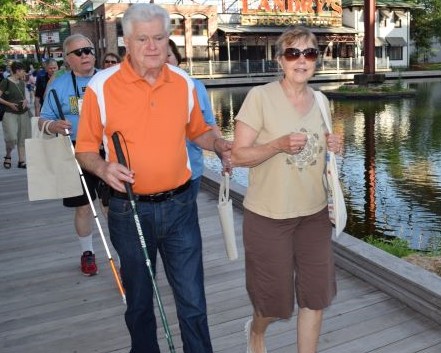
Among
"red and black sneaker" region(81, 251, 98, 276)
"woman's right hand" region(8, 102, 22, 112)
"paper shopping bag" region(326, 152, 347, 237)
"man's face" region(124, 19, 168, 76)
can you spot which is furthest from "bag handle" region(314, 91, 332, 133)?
"woman's right hand" region(8, 102, 22, 112)

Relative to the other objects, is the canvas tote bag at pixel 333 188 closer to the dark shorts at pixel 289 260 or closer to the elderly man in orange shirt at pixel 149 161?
the dark shorts at pixel 289 260

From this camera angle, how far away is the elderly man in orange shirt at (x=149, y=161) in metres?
2.63

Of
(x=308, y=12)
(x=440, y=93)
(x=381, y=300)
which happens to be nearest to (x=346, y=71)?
(x=308, y=12)

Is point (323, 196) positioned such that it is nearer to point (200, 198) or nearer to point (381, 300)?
point (381, 300)

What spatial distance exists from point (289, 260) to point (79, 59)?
99.7 inches

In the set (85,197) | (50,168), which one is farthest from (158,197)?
(85,197)

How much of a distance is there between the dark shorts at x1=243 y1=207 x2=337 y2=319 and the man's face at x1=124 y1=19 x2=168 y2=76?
1006 millimetres

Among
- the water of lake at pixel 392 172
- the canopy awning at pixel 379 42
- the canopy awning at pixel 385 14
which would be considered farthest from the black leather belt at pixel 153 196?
the canopy awning at pixel 385 14

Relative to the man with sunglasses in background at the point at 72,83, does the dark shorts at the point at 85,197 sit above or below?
below

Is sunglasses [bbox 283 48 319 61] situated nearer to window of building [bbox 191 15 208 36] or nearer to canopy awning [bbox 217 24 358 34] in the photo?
canopy awning [bbox 217 24 358 34]

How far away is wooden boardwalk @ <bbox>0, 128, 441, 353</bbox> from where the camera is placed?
3520mm

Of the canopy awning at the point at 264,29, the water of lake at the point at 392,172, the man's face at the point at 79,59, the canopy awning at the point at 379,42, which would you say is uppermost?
the canopy awning at the point at 264,29

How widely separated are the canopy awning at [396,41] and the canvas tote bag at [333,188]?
5815 cm

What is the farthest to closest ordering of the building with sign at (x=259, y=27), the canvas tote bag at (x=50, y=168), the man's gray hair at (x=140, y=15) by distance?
the building with sign at (x=259, y=27) < the canvas tote bag at (x=50, y=168) < the man's gray hair at (x=140, y=15)
